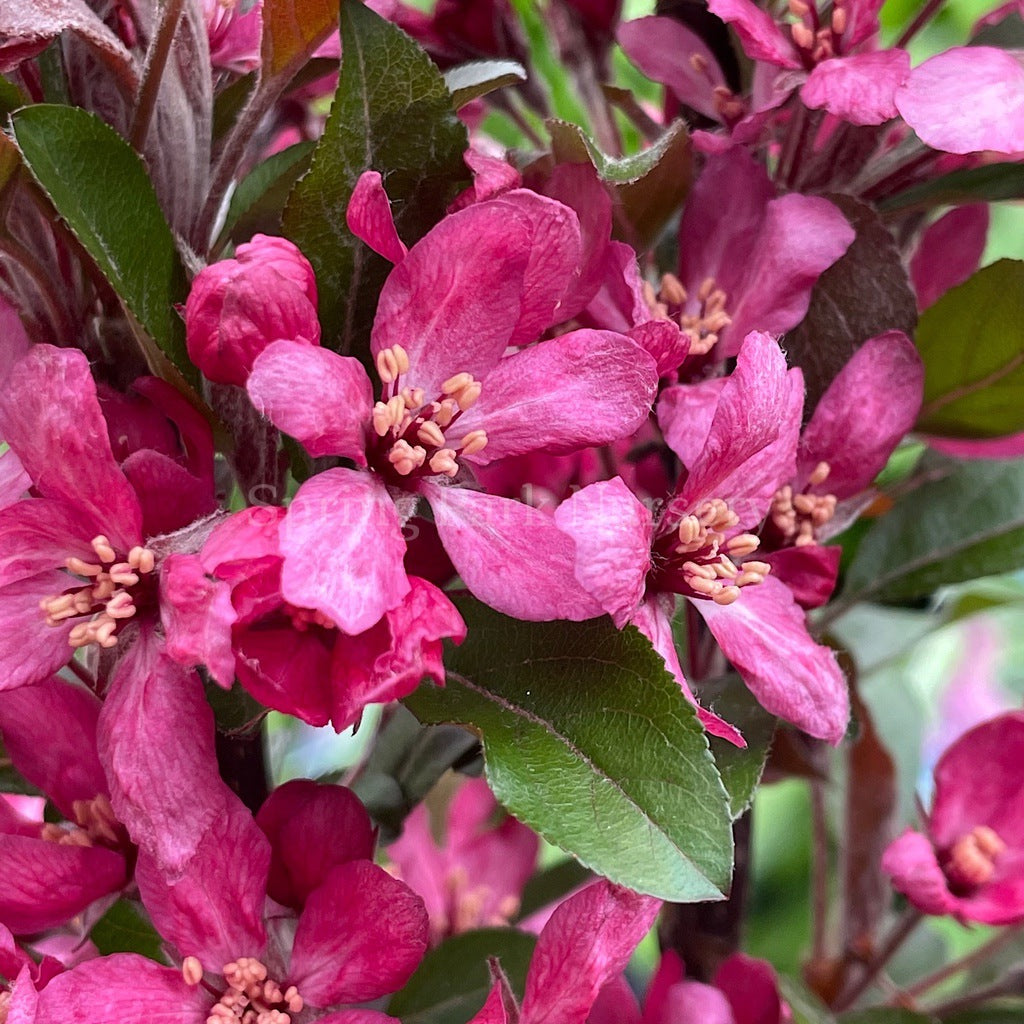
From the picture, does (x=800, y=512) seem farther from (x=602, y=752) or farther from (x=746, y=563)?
(x=602, y=752)

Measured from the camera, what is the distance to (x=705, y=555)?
60cm

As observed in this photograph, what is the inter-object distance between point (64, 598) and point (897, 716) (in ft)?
2.91

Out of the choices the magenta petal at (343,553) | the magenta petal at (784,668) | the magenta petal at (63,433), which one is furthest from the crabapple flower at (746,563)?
the magenta petal at (63,433)

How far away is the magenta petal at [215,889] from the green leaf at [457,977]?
212 mm

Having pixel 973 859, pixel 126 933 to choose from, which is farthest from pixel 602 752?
pixel 973 859

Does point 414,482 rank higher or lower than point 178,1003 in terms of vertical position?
higher

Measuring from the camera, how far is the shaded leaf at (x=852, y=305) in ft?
2.28

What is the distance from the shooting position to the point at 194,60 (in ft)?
1.99

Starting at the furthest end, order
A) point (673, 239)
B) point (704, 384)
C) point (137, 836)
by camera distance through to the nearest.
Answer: point (673, 239) → point (704, 384) → point (137, 836)

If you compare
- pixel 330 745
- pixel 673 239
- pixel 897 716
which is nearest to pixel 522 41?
pixel 673 239

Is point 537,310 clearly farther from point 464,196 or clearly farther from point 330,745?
point 330,745

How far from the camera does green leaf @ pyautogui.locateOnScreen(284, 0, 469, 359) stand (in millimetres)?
544

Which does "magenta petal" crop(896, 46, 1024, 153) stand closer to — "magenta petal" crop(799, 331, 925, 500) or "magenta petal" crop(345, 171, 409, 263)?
"magenta petal" crop(799, 331, 925, 500)

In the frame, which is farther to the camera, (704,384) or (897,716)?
(897,716)
